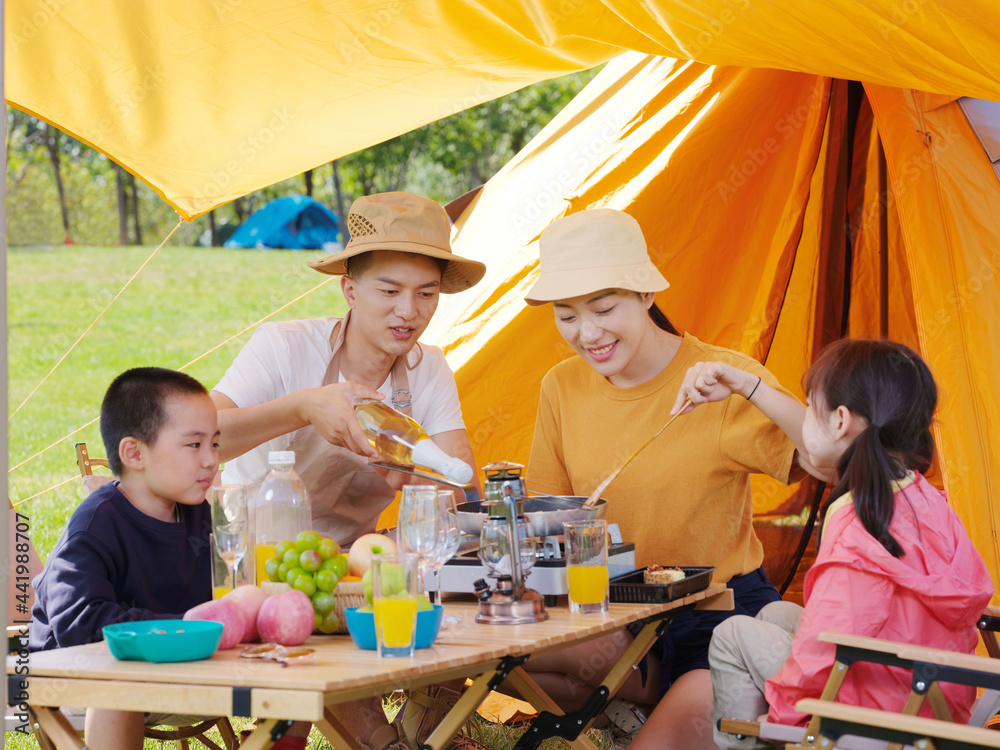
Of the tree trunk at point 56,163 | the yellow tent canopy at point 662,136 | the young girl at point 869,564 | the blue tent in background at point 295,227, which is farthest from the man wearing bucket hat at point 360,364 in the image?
the tree trunk at point 56,163

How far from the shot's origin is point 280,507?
2.18 metres

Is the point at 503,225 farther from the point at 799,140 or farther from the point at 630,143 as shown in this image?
the point at 799,140

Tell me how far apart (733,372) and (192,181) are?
6.78 feet

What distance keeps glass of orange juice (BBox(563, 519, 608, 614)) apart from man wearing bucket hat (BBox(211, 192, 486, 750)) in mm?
715

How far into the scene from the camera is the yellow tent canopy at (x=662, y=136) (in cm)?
270

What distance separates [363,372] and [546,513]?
904mm

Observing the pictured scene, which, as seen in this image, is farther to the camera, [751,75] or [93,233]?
[93,233]

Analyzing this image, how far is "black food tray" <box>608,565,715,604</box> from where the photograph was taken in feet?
6.89

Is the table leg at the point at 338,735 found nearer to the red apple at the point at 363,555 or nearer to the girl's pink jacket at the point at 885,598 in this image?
the red apple at the point at 363,555

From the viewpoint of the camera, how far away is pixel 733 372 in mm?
2377

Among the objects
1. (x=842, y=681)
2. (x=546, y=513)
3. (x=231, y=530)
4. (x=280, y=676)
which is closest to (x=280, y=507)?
(x=231, y=530)

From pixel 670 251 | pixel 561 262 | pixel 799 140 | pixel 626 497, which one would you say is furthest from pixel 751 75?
pixel 626 497

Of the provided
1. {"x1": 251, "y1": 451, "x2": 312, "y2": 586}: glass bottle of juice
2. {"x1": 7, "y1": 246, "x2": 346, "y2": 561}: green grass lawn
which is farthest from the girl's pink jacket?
{"x1": 7, "y1": 246, "x2": 346, "y2": 561}: green grass lawn

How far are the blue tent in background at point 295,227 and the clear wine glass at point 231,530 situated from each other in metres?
14.9
